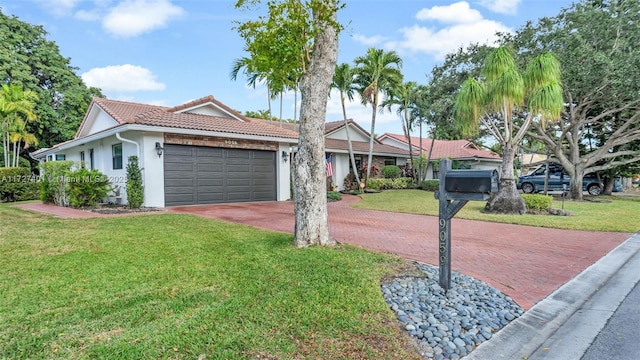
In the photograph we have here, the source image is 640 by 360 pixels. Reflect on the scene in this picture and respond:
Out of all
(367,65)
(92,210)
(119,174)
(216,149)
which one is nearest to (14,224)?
(92,210)

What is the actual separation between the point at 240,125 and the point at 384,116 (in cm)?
1239

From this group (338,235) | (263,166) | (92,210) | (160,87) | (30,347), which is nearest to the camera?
(30,347)

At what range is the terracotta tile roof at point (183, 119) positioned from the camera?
41.8 ft

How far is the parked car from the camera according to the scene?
21.2m

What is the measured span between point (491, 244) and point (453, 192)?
405 centimetres

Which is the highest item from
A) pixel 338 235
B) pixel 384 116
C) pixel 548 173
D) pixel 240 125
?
pixel 384 116

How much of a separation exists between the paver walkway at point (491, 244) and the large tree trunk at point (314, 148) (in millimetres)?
1523

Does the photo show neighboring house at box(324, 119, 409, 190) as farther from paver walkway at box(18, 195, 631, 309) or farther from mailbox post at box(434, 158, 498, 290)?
mailbox post at box(434, 158, 498, 290)

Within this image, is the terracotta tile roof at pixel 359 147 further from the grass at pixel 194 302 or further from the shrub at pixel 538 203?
the grass at pixel 194 302

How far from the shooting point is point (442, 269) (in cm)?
404

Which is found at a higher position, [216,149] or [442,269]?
[216,149]

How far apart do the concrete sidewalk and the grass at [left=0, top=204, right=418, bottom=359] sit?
96 centimetres

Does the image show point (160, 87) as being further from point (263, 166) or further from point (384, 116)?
point (384, 116)

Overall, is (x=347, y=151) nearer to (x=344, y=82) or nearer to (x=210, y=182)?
(x=344, y=82)
